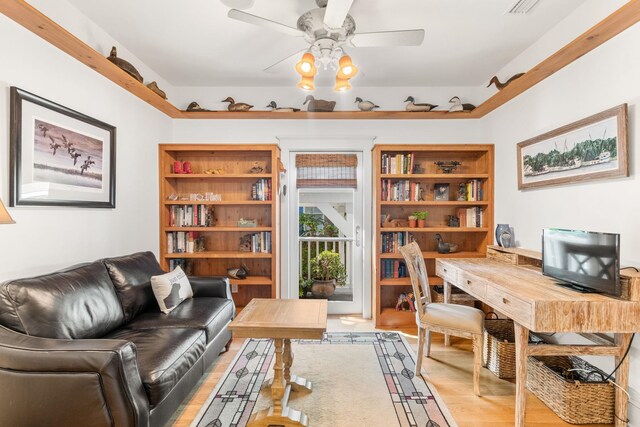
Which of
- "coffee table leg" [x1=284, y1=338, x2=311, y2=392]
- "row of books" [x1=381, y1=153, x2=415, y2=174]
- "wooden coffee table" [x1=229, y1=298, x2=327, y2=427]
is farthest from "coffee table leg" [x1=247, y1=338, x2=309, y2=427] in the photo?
"row of books" [x1=381, y1=153, x2=415, y2=174]

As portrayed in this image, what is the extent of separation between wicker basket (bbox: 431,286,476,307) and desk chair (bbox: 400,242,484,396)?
2.47 ft

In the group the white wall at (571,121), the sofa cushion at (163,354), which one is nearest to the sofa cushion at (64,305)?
the sofa cushion at (163,354)

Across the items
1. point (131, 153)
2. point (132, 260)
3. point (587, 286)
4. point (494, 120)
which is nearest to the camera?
point (587, 286)

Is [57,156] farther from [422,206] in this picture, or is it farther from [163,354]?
[422,206]

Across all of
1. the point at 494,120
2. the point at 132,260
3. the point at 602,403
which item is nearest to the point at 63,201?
the point at 132,260

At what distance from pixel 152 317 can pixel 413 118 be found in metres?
3.31

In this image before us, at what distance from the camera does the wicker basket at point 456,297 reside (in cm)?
335

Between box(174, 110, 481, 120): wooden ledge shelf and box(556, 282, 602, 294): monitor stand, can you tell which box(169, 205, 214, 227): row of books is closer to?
box(174, 110, 481, 120): wooden ledge shelf

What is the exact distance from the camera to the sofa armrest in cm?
149

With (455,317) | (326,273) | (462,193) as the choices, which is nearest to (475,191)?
(462,193)

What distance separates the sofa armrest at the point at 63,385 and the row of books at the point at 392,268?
2.87 metres

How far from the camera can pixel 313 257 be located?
440 centimetres

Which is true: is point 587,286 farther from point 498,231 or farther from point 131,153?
point 131,153

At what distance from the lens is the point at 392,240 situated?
3863 millimetres
